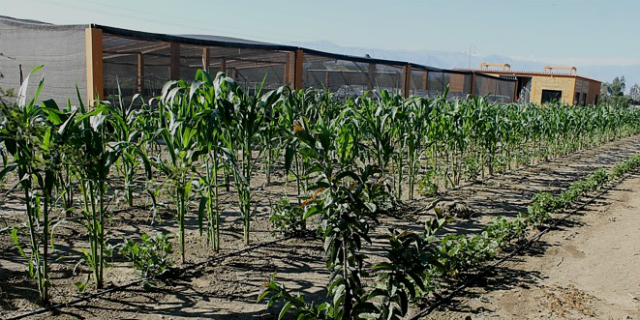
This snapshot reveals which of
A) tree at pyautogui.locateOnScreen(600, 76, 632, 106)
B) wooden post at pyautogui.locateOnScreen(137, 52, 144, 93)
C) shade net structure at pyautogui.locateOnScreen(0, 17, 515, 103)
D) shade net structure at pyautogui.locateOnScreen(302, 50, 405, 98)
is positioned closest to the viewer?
shade net structure at pyautogui.locateOnScreen(0, 17, 515, 103)

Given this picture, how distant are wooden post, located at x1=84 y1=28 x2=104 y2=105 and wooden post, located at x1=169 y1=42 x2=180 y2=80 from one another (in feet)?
8.57

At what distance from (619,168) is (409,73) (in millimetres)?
13126

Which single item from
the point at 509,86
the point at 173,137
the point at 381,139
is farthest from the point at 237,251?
the point at 509,86

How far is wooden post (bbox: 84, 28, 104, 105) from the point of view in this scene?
39.3 ft

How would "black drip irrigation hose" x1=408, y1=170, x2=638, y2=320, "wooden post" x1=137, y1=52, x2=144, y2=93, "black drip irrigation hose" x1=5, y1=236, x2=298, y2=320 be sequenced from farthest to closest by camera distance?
"wooden post" x1=137, y1=52, x2=144, y2=93 → "black drip irrigation hose" x1=408, y1=170, x2=638, y2=320 → "black drip irrigation hose" x1=5, y1=236, x2=298, y2=320

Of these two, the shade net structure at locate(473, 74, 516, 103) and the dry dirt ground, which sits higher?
the shade net structure at locate(473, 74, 516, 103)

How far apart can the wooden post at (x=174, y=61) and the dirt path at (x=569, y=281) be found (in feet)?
36.7

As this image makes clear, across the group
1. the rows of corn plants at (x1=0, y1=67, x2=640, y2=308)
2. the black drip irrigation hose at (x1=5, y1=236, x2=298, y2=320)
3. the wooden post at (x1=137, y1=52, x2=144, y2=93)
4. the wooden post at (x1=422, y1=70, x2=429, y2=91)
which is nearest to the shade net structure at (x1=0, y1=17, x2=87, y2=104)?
the wooden post at (x1=137, y1=52, x2=144, y2=93)

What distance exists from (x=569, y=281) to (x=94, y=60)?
1099cm

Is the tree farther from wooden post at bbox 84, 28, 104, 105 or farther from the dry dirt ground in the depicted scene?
the dry dirt ground

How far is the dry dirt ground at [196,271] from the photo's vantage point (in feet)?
12.7

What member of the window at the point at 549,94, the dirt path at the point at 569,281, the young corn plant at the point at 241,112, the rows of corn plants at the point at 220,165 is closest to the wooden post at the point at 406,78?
the rows of corn plants at the point at 220,165

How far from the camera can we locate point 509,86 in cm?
3641

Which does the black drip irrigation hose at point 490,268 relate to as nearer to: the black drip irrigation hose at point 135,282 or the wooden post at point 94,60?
the black drip irrigation hose at point 135,282
